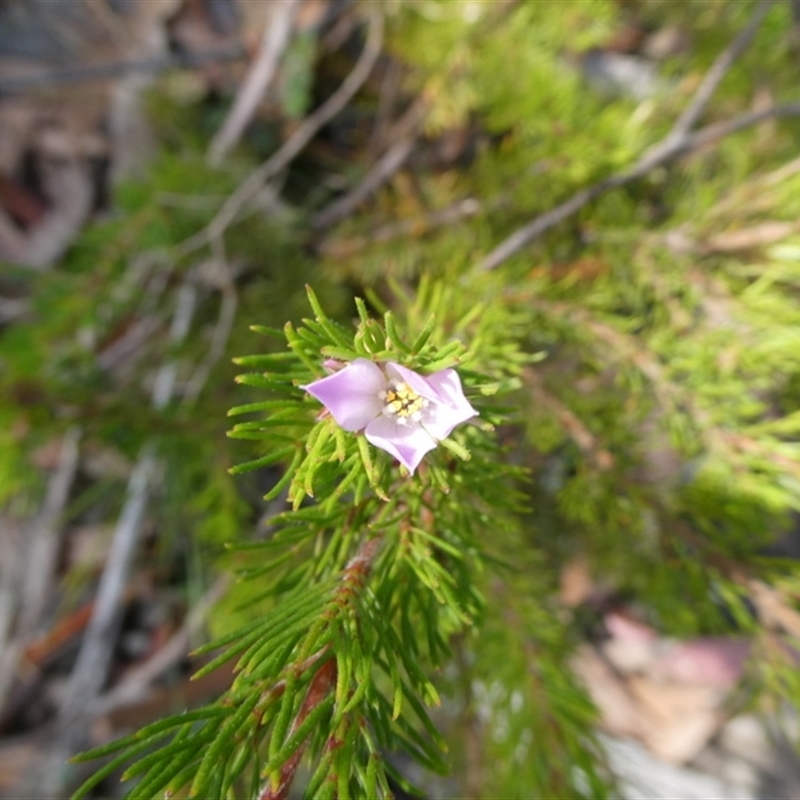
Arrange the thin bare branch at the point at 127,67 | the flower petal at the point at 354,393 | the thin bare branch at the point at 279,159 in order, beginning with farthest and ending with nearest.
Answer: the thin bare branch at the point at 127,67 < the thin bare branch at the point at 279,159 < the flower petal at the point at 354,393

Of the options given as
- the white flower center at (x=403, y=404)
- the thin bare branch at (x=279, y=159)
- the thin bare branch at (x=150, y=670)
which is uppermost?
the thin bare branch at (x=279, y=159)

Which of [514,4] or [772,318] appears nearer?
[772,318]

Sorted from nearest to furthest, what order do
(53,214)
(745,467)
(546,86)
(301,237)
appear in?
1. (745,467)
2. (546,86)
3. (301,237)
4. (53,214)

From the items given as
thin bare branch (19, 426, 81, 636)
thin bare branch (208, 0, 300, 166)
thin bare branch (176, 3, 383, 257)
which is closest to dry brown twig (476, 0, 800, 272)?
thin bare branch (176, 3, 383, 257)

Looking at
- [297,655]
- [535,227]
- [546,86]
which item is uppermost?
[546,86]

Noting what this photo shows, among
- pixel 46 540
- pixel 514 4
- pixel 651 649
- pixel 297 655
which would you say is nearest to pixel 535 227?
pixel 514 4

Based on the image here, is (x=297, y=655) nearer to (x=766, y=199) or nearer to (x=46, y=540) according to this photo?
(x=766, y=199)

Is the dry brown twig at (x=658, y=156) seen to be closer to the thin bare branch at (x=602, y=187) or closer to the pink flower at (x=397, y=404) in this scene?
the thin bare branch at (x=602, y=187)

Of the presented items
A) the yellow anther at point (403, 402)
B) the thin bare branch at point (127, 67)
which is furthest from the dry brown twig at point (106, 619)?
the yellow anther at point (403, 402)
